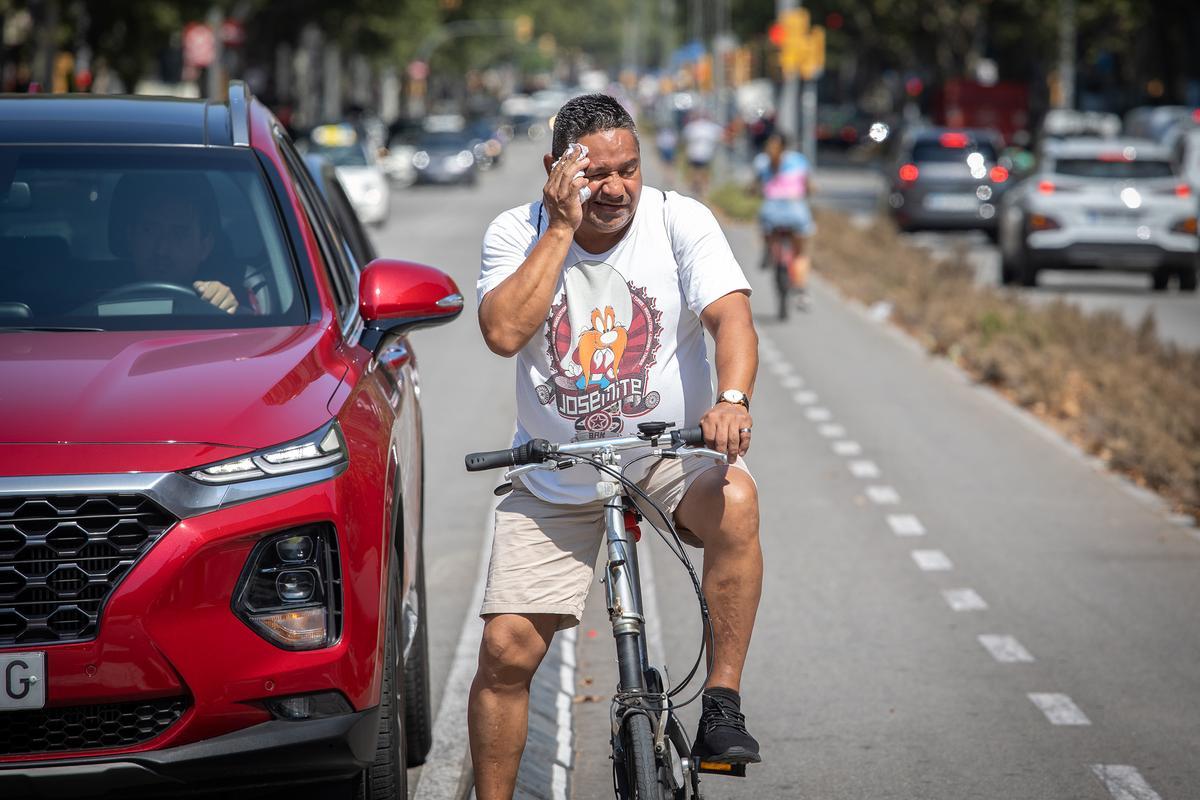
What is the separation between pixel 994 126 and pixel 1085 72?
95.4 feet

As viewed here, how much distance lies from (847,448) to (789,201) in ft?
26.3

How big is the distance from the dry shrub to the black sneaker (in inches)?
255

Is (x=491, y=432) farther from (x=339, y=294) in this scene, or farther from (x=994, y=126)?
(x=994, y=126)

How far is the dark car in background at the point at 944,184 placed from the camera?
3253 centimetres

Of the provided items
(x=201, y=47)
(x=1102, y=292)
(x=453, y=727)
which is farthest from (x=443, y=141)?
(x=453, y=727)

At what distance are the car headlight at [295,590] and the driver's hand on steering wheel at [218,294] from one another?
1.16 m

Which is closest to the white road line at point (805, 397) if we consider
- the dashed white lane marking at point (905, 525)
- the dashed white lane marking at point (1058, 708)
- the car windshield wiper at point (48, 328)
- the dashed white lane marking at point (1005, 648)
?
the dashed white lane marking at point (905, 525)

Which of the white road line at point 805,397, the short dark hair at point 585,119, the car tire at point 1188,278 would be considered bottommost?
the white road line at point 805,397

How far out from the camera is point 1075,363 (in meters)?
15.2

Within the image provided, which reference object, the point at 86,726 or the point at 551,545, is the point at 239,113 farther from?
the point at 86,726

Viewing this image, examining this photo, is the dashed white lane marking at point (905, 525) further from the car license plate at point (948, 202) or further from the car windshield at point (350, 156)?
the car windshield at point (350, 156)

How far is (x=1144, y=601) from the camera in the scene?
315 inches

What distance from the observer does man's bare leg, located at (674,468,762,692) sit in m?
4.15

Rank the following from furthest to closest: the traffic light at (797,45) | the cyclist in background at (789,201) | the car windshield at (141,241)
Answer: the traffic light at (797,45)
the cyclist in background at (789,201)
the car windshield at (141,241)
